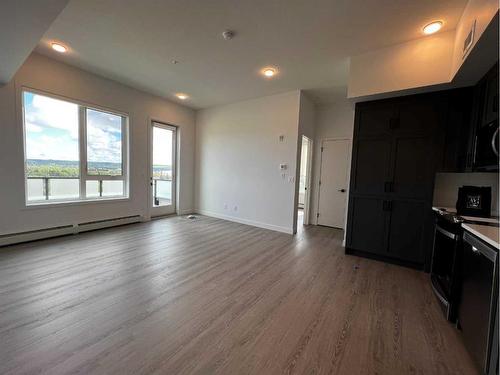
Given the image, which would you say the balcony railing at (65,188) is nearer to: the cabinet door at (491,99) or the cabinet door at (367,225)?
the cabinet door at (367,225)

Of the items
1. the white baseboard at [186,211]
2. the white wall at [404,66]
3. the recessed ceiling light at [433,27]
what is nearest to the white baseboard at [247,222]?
the white baseboard at [186,211]

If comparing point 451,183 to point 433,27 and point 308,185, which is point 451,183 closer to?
point 433,27

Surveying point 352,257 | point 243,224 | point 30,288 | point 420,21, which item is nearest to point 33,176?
point 30,288

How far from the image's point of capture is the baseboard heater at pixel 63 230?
3.33 metres

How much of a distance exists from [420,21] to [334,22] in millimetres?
910

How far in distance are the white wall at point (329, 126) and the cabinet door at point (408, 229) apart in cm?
199

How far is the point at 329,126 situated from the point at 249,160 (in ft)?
6.83

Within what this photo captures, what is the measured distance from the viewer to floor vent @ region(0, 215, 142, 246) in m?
3.33

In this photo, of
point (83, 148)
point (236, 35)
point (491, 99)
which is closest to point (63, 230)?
point (83, 148)

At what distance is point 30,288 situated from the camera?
2217mm

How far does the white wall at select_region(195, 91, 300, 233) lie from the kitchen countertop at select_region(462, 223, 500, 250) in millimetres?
2963

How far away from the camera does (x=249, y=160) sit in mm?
5223

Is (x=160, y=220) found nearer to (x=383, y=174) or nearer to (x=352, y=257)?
(x=352, y=257)

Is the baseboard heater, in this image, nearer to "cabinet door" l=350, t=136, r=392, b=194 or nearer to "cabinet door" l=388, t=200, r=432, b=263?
"cabinet door" l=350, t=136, r=392, b=194
